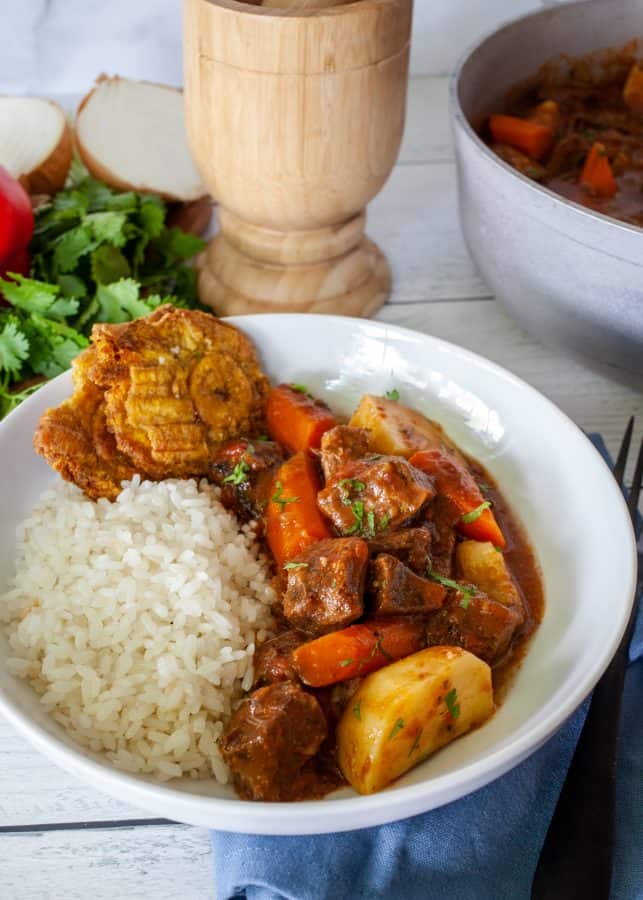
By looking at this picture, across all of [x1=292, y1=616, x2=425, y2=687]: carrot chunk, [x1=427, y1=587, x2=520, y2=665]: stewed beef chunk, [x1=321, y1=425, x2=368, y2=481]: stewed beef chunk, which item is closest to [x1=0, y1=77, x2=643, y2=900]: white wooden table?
[x1=292, y1=616, x2=425, y2=687]: carrot chunk

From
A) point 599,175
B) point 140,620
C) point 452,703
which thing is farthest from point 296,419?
point 599,175

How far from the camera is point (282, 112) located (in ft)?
8.59

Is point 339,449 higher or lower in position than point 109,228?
lower

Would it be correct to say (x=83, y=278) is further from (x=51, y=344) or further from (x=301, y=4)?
(x=301, y=4)

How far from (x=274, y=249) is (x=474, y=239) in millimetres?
605

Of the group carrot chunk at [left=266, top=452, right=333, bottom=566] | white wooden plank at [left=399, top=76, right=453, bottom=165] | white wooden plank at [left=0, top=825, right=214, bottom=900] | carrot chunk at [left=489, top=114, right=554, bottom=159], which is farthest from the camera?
white wooden plank at [left=399, top=76, right=453, bottom=165]

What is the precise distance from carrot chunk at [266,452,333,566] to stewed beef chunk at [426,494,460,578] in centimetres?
23

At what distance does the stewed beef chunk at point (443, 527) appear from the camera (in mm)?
2213

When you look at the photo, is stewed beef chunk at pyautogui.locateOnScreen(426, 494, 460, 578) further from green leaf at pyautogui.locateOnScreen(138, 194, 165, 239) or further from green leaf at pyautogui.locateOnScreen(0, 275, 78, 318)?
green leaf at pyautogui.locateOnScreen(138, 194, 165, 239)

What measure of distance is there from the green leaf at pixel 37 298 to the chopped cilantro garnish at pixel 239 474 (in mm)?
782

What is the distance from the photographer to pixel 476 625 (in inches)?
78.4

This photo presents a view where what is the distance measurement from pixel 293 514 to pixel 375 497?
22 cm

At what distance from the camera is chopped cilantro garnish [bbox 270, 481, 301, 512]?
2.26 metres

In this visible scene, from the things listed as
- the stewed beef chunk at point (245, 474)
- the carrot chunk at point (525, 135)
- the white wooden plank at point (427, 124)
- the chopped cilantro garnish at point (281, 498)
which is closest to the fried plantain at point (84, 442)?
the stewed beef chunk at point (245, 474)
